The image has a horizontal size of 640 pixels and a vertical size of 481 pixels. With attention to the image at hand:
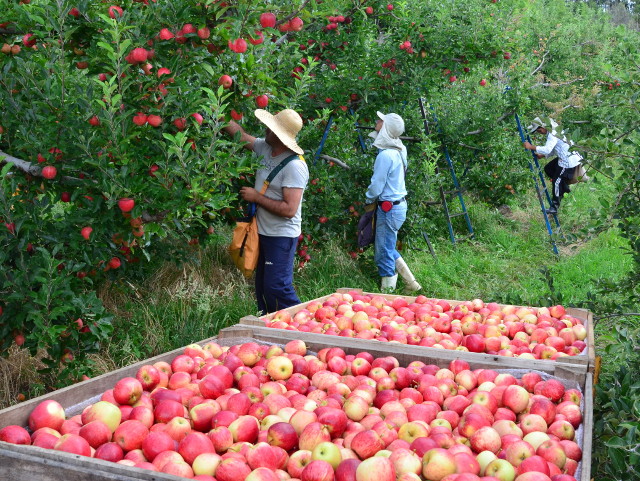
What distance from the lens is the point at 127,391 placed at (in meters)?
2.51

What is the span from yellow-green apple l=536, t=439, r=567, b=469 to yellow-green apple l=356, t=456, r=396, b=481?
0.54m

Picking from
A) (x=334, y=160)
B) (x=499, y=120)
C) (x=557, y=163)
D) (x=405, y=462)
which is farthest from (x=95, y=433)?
(x=557, y=163)

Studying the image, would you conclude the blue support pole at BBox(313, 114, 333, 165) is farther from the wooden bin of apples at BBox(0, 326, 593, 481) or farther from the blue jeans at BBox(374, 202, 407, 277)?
the wooden bin of apples at BBox(0, 326, 593, 481)

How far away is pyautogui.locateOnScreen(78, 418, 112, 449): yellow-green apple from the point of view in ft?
7.20

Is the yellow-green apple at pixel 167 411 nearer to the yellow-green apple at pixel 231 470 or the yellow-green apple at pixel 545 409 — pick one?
the yellow-green apple at pixel 231 470

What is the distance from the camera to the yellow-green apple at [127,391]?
8.21 feet

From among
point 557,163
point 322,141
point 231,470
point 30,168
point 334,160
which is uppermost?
point 557,163

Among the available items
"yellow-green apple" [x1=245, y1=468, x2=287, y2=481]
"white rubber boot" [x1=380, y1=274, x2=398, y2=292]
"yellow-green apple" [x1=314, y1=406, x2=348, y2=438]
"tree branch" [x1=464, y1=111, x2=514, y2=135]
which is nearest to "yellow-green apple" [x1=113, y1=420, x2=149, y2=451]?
"yellow-green apple" [x1=245, y1=468, x2=287, y2=481]

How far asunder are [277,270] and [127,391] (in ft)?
8.22

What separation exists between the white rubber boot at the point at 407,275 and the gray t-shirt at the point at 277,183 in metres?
2.24

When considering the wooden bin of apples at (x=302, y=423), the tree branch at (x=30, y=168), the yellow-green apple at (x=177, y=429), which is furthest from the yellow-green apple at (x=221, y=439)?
the tree branch at (x=30, y=168)

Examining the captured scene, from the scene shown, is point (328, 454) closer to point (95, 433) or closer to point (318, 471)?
point (318, 471)

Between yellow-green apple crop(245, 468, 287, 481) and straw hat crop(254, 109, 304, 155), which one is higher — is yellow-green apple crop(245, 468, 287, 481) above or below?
below

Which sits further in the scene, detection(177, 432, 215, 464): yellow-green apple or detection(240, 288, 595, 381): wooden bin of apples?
detection(240, 288, 595, 381): wooden bin of apples
